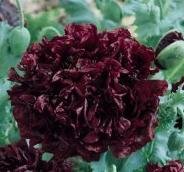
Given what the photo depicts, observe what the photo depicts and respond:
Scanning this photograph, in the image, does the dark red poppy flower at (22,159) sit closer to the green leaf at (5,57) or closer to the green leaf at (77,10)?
the green leaf at (5,57)

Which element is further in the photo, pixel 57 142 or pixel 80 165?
pixel 80 165

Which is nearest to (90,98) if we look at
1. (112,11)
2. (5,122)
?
(5,122)

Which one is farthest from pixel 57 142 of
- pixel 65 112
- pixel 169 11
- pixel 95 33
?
pixel 169 11

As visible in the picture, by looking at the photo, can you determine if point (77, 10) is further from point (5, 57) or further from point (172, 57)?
point (172, 57)

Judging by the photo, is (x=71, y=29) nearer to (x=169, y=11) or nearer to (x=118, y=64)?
(x=118, y=64)

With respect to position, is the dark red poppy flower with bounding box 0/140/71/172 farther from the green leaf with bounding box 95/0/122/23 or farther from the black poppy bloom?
the green leaf with bounding box 95/0/122/23

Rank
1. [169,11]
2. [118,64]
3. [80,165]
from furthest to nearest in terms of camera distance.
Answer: [169,11] < [80,165] < [118,64]
